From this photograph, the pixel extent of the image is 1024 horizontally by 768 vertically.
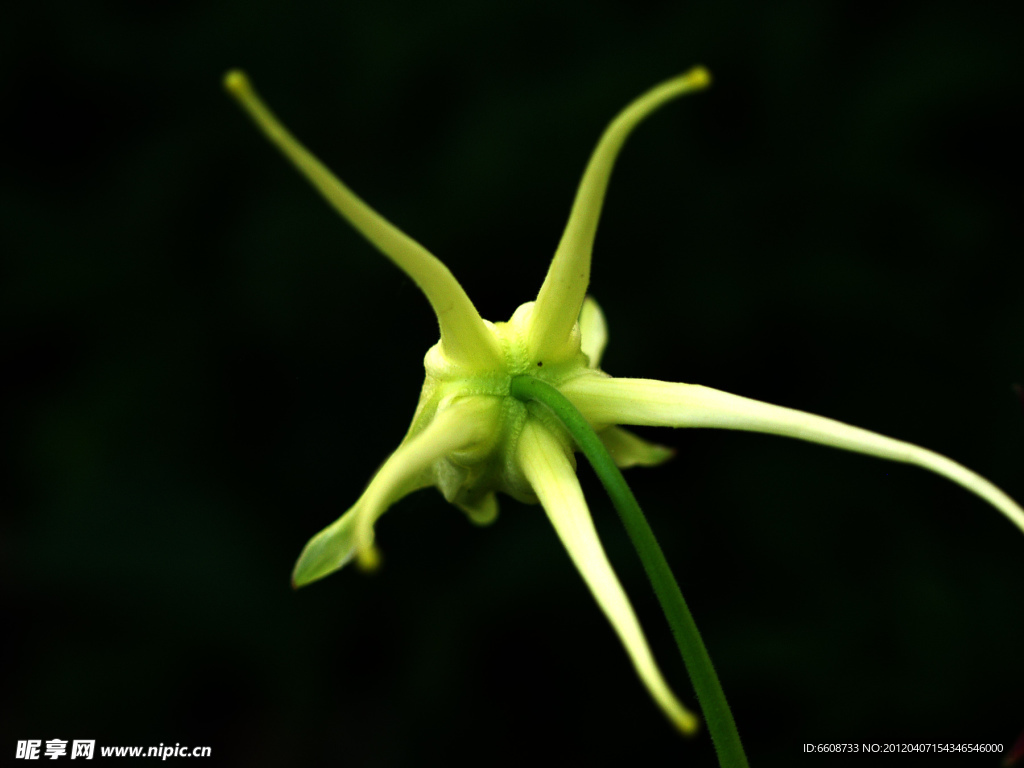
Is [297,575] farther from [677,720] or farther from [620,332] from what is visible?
[620,332]

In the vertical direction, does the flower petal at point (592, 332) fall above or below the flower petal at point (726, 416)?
above

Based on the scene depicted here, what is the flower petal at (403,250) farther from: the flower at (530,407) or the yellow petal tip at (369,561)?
the yellow petal tip at (369,561)

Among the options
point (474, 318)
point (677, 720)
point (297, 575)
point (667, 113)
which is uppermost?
point (667, 113)

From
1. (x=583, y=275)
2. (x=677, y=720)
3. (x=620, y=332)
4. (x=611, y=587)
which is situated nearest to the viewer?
(x=677, y=720)

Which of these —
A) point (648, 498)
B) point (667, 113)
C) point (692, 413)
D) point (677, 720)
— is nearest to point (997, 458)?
point (648, 498)

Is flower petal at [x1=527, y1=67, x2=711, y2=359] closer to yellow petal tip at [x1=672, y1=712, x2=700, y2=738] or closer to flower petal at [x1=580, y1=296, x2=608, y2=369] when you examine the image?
flower petal at [x1=580, y1=296, x2=608, y2=369]

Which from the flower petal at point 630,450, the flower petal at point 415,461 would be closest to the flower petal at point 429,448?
the flower petal at point 415,461

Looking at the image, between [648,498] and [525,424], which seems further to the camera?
[648,498]

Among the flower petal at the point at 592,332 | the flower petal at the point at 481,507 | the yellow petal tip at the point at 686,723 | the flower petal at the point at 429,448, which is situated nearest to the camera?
the yellow petal tip at the point at 686,723
